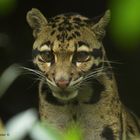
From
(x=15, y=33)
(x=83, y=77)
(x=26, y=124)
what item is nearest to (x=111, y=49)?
(x=15, y=33)

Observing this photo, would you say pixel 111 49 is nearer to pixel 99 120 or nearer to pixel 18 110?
pixel 18 110

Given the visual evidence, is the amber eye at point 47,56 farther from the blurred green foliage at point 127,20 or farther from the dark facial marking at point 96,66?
the blurred green foliage at point 127,20

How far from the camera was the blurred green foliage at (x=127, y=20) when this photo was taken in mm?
1522

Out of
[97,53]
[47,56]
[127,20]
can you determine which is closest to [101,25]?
[97,53]

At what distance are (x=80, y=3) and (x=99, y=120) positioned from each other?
9.84 feet

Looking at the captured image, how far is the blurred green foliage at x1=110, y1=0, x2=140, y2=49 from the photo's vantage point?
1522 mm

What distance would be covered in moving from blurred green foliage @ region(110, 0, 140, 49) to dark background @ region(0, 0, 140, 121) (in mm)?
5215

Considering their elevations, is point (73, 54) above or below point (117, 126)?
above

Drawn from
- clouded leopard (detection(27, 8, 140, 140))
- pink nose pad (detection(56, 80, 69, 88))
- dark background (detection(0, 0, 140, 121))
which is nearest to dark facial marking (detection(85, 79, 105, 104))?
clouded leopard (detection(27, 8, 140, 140))

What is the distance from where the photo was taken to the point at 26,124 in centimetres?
180

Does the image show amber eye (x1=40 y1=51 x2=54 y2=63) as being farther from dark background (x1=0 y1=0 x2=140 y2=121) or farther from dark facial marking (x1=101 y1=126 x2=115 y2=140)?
dark background (x1=0 y1=0 x2=140 y2=121)

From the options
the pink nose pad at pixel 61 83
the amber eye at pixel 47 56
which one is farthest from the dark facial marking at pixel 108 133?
the pink nose pad at pixel 61 83

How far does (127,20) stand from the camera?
1.53 meters

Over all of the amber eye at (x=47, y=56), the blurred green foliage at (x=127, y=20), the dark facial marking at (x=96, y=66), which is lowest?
the dark facial marking at (x=96, y=66)
